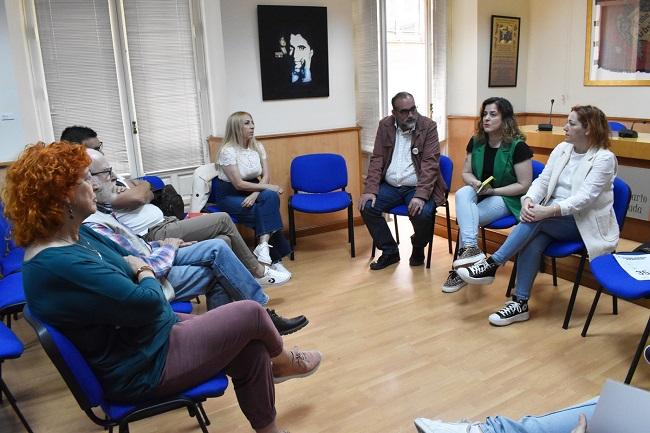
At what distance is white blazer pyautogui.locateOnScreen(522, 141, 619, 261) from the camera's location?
9.09 feet

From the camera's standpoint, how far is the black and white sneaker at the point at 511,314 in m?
2.96

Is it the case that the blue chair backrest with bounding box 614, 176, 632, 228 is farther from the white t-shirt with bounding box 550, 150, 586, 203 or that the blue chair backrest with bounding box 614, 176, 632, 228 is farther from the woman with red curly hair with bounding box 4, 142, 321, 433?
the woman with red curly hair with bounding box 4, 142, 321, 433

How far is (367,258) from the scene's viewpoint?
165 inches

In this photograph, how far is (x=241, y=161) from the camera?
13.1 ft

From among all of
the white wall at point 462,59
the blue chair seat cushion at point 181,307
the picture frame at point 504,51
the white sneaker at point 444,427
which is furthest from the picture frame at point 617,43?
the blue chair seat cushion at point 181,307

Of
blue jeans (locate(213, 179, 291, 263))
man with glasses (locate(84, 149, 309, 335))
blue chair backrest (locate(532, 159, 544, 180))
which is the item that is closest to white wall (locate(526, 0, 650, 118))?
blue chair backrest (locate(532, 159, 544, 180))

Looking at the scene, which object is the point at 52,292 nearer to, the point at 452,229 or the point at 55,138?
the point at 55,138

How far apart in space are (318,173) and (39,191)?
309cm

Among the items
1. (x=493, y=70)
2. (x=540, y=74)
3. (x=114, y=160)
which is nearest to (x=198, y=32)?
(x=114, y=160)

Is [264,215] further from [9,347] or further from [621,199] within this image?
[621,199]

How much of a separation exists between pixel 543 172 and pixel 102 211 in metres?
2.48

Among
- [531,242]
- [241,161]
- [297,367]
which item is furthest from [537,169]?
[297,367]

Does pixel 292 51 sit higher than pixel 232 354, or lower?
higher

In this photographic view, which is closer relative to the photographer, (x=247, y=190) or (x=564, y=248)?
(x=564, y=248)
